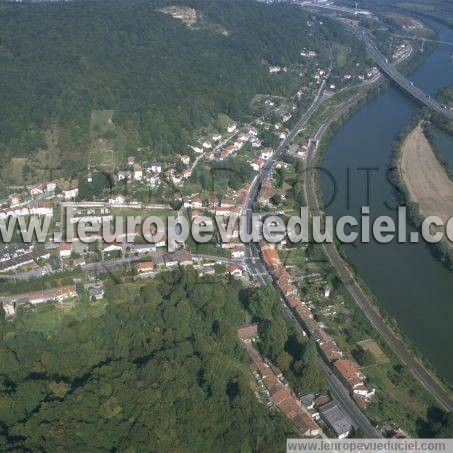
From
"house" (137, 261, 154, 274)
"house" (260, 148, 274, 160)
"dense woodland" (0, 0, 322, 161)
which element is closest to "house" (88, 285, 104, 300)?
"house" (137, 261, 154, 274)

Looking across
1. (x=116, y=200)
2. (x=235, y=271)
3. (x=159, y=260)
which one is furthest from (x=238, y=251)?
(x=116, y=200)

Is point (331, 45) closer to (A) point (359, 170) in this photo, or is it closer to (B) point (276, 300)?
(A) point (359, 170)

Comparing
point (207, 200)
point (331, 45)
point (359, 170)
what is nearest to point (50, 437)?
point (207, 200)

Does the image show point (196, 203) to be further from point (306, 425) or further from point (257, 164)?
point (306, 425)

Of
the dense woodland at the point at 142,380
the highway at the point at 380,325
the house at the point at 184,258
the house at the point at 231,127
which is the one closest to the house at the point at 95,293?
the dense woodland at the point at 142,380

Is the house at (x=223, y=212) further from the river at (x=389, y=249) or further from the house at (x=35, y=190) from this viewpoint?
the house at (x=35, y=190)

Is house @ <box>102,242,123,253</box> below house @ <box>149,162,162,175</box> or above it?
above

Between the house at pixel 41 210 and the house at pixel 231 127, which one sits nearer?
the house at pixel 41 210

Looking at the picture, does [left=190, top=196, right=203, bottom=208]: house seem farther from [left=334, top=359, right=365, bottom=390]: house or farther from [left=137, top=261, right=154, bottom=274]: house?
[left=334, top=359, right=365, bottom=390]: house
